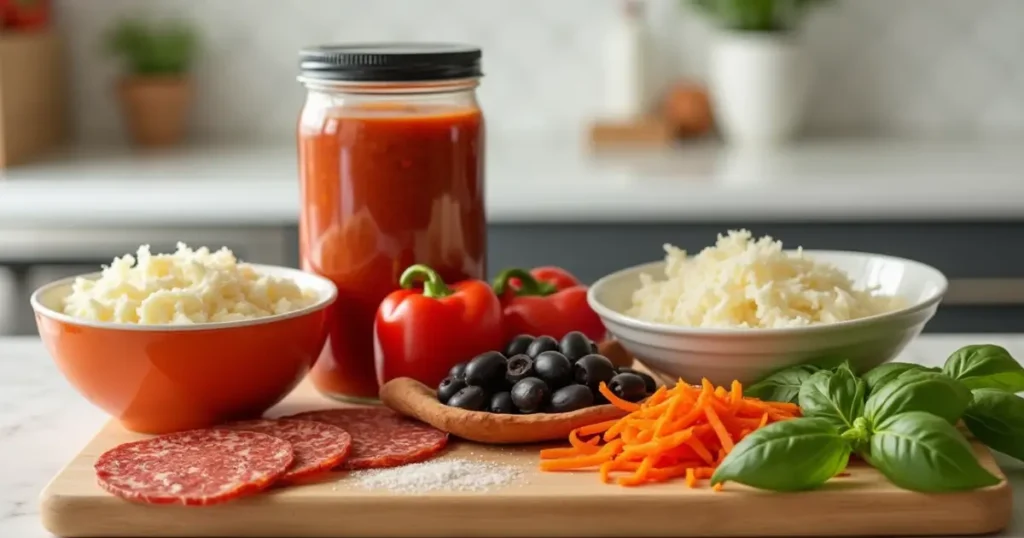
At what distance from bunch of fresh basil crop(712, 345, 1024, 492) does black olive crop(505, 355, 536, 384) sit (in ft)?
0.67

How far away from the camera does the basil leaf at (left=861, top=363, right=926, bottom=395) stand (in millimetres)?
1148

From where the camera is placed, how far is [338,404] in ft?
4.65

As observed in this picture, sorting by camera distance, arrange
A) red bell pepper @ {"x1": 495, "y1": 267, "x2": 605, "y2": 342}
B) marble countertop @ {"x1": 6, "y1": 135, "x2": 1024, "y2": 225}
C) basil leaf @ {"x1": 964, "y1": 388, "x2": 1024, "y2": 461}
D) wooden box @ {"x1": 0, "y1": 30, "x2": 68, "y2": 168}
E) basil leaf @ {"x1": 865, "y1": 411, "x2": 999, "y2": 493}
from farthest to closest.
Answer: wooden box @ {"x1": 0, "y1": 30, "x2": 68, "y2": 168}
marble countertop @ {"x1": 6, "y1": 135, "x2": 1024, "y2": 225}
red bell pepper @ {"x1": 495, "y1": 267, "x2": 605, "y2": 342}
basil leaf @ {"x1": 964, "y1": 388, "x2": 1024, "y2": 461}
basil leaf @ {"x1": 865, "y1": 411, "x2": 999, "y2": 493}

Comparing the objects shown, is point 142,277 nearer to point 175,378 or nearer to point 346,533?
point 175,378

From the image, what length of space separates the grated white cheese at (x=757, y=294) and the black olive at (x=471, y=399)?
8.8 inches

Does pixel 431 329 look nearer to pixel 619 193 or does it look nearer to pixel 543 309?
pixel 543 309

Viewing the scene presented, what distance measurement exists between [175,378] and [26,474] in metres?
0.15

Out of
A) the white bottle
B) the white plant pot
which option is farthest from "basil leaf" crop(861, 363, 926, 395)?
the white bottle

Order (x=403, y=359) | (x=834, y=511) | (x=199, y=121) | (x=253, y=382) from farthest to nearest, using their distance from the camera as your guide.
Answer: (x=199, y=121) → (x=403, y=359) → (x=253, y=382) → (x=834, y=511)

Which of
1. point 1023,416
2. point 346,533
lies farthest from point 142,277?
point 1023,416

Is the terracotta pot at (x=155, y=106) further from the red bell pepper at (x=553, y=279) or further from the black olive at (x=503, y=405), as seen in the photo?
the black olive at (x=503, y=405)

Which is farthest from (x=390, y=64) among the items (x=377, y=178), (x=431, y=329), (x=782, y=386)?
(x=782, y=386)

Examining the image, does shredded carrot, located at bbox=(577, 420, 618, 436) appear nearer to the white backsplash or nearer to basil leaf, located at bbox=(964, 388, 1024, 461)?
basil leaf, located at bbox=(964, 388, 1024, 461)

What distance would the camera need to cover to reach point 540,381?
122cm
